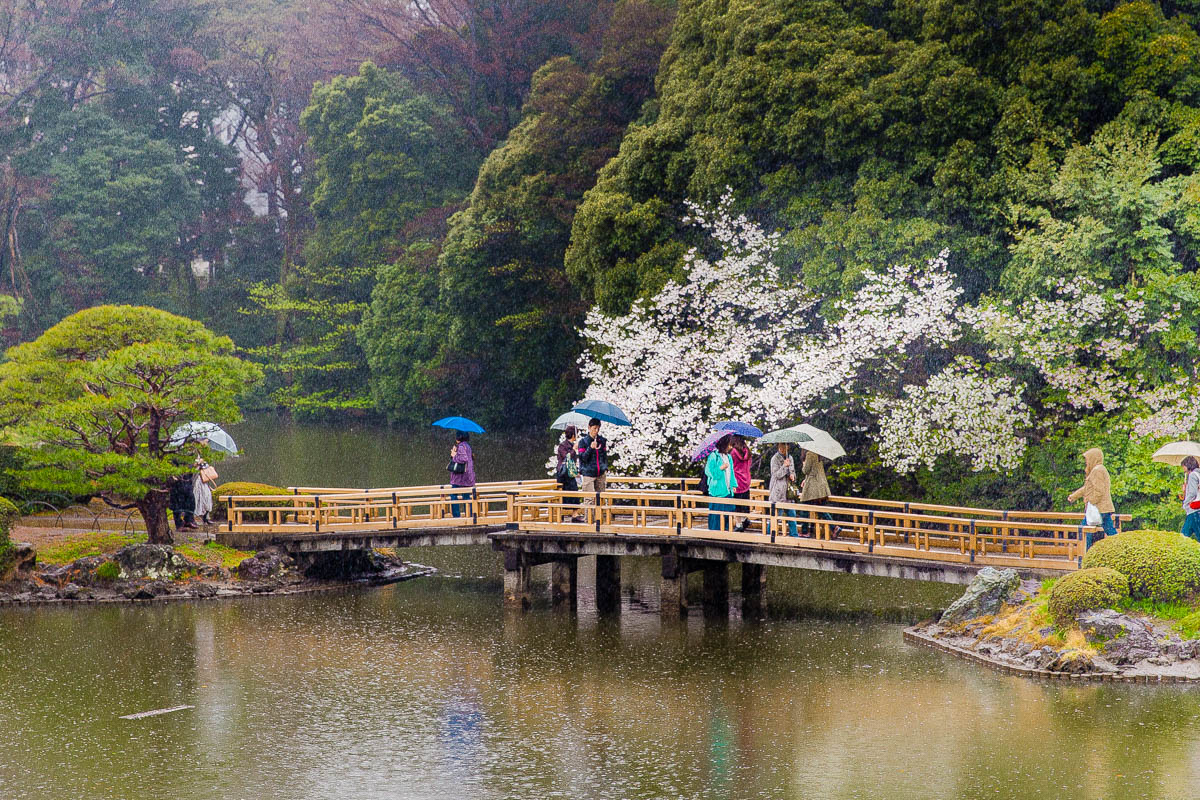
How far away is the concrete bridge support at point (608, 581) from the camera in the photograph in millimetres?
25636

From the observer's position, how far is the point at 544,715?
1812cm

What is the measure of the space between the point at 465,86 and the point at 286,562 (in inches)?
1670

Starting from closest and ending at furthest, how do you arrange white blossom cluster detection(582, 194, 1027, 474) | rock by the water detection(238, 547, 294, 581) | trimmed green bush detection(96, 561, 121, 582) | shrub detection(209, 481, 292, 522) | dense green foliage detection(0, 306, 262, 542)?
1. trimmed green bush detection(96, 561, 121, 582)
2. rock by the water detection(238, 547, 294, 581)
3. dense green foliage detection(0, 306, 262, 542)
4. white blossom cluster detection(582, 194, 1027, 474)
5. shrub detection(209, 481, 292, 522)

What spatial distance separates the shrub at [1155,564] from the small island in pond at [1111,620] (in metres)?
0.01

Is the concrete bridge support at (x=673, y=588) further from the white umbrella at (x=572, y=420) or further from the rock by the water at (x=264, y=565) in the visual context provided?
the rock by the water at (x=264, y=565)

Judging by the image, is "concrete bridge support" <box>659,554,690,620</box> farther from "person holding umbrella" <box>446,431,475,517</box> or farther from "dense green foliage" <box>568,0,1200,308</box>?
"dense green foliage" <box>568,0,1200,308</box>

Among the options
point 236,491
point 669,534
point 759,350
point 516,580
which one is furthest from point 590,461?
point 236,491

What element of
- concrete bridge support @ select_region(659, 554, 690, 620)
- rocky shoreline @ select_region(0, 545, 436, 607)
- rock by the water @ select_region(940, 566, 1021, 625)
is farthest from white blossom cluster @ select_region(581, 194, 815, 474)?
rock by the water @ select_region(940, 566, 1021, 625)

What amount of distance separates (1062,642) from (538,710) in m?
7.66

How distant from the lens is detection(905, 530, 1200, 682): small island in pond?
19.4 metres

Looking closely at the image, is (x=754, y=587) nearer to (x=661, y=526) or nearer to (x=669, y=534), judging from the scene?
(x=661, y=526)

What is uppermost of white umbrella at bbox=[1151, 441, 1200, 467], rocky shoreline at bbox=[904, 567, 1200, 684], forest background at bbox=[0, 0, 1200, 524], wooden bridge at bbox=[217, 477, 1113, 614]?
forest background at bbox=[0, 0, 1200, 524]

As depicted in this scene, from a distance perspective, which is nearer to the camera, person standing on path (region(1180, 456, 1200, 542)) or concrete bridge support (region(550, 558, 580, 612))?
person standing on path (region(1180, 456, 1200, 542))

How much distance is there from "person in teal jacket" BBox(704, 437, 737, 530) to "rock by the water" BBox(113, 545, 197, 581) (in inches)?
398
